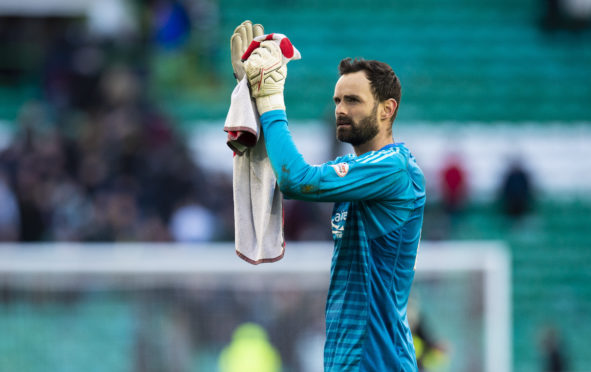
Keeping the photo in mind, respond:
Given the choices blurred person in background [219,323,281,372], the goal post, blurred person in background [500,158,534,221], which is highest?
blurred person in background [500,158,534,221]

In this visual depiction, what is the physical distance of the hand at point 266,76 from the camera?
328 cm

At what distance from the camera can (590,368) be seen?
12.0m

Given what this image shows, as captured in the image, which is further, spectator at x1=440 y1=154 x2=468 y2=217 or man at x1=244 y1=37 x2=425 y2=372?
spectator at x1=440 y1=154 x2=468 y2=217

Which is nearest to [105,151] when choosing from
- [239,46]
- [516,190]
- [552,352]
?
[516,190]

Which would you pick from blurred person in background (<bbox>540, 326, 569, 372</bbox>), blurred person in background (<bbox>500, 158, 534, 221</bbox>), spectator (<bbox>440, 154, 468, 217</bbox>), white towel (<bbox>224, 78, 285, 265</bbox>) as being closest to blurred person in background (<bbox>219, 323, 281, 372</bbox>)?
blurred person in background (<bbox>540, 326, 569, 372</bbox>)

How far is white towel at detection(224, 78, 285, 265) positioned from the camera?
3.36 meters

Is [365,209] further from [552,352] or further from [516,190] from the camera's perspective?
[516,190]

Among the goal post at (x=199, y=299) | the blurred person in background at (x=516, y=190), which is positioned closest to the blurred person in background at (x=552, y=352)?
the goal post at (x=199, y=299)

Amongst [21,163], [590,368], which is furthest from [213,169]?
[590,368]

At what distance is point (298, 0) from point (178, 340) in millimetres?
8447

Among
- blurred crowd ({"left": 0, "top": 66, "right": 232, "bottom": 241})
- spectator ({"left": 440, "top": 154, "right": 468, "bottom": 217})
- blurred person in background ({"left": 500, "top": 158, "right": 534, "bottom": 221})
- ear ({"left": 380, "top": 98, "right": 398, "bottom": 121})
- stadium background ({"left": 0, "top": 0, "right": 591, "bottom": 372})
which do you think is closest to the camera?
ear ({"left": 380, "top": 98, "right": 398, "bottom": 121})

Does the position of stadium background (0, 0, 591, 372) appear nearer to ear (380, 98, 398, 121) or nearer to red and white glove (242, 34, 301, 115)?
ear (380, 98, 398, 121)

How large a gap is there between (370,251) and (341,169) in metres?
0.35

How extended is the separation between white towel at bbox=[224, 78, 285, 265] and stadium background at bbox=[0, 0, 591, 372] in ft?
17.0
